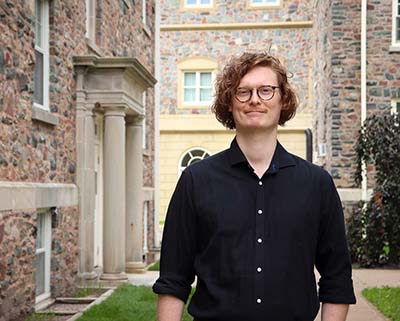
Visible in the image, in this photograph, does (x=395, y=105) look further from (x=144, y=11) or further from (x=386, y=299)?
(x=386, y=299)

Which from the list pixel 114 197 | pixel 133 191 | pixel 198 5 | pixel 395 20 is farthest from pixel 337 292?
pixel 198 5

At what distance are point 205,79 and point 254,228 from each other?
2748 cm

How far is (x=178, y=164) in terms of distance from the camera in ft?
97.8

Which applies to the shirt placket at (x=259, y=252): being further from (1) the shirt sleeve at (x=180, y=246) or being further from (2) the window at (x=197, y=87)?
(2) the window at (x=197, y=87)

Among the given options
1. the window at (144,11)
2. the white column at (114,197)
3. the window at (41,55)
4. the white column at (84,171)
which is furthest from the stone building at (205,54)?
the window at (41,55)

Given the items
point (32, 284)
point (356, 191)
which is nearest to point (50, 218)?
point (32, 284)

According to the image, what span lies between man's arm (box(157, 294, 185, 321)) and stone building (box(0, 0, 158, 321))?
5122 mm

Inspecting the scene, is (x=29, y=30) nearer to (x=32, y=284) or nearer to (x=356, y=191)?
(x=32, y=284)

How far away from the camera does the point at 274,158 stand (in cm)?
290

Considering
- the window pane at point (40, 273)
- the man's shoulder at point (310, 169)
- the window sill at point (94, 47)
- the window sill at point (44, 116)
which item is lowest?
the window pane at point (40, 273)

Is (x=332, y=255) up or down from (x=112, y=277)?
up

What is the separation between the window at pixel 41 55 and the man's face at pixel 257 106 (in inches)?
283

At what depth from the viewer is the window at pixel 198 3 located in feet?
99.2

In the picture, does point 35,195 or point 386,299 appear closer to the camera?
point 35,195
